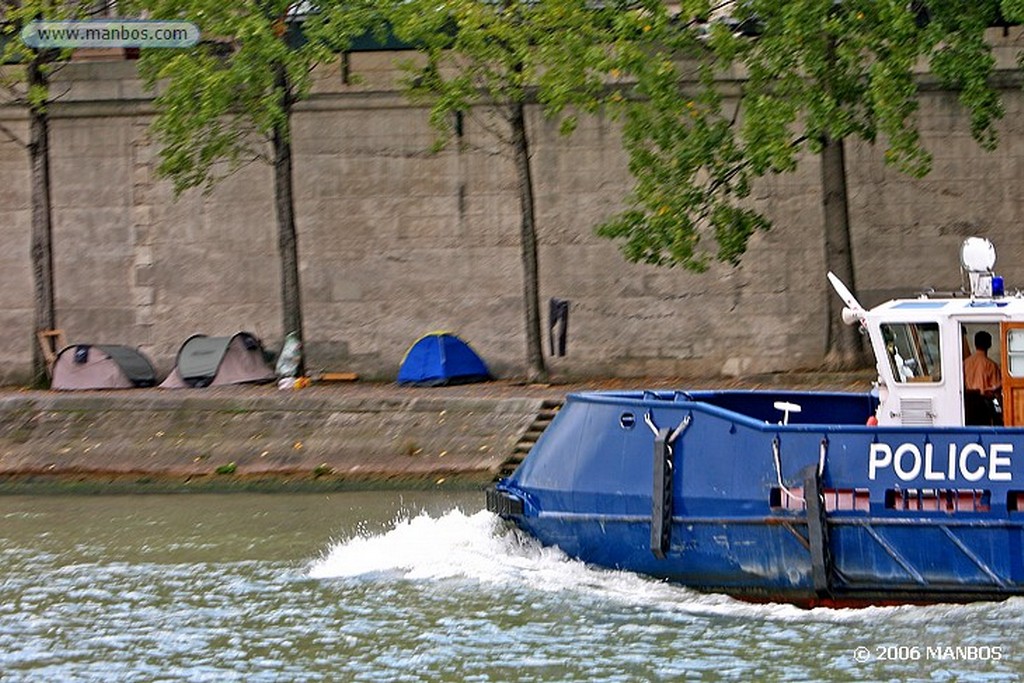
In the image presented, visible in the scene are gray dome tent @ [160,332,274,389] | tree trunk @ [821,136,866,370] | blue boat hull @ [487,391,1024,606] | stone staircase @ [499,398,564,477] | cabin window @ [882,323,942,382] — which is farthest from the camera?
gray dome tent @ [160,332,274,389]

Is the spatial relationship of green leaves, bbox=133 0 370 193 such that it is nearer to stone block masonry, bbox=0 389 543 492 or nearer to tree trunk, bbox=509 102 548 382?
tree trunk, bbox=509 102 548 382

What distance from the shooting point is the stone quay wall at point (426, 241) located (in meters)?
25.5

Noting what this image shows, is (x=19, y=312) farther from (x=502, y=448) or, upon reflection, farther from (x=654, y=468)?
(x=654, y=468)

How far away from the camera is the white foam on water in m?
14.4

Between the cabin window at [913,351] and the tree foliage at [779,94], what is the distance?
6.82 m

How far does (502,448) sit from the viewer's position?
21797 mm

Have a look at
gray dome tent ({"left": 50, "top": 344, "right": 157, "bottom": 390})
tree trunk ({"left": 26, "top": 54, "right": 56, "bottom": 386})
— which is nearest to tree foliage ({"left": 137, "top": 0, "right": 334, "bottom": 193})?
tree trunk ({"left": 26, "top": 54, "right": 56, "bottom": 386})

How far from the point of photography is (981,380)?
591 inches

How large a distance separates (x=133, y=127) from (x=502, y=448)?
8.10 meters

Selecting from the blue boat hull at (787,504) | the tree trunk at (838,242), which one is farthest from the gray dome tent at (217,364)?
the blue boat hull at (787,504)

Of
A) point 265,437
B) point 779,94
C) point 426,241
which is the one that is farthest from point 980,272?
point 426,241

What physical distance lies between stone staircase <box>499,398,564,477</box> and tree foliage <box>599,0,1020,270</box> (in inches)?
84.6

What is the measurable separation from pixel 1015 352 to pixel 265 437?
10377mm

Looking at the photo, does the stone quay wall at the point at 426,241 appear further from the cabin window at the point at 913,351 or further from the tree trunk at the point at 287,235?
the cabin window at the point at 913,351
